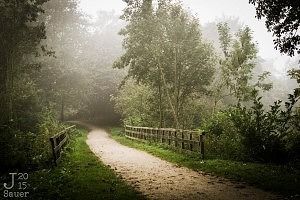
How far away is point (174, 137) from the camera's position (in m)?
18.8

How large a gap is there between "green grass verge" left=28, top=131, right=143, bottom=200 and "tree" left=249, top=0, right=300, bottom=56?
7.48 metres

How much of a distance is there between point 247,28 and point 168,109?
33.7 feet

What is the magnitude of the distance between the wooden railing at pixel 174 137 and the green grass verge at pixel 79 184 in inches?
184

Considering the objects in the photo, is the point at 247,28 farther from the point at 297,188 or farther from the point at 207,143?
the point at 297,188

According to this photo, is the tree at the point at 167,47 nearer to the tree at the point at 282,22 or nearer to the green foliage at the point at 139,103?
the green foliage at the point at 139,103

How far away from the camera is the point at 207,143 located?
16719 millimetres

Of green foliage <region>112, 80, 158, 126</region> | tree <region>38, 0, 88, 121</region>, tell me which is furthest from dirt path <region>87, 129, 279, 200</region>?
tree <region>38, 0, 88, 121</region>

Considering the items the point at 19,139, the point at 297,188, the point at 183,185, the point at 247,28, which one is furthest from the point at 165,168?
the point at 247,28

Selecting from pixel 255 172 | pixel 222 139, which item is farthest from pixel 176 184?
pixel 222 139

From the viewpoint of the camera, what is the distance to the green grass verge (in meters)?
8.91

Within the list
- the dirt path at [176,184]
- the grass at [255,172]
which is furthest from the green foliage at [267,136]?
the dirt path at [176,184]

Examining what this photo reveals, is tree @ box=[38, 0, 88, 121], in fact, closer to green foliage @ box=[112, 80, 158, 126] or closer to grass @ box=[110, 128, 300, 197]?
green foliage @ box=[112, 80, 158, 126]

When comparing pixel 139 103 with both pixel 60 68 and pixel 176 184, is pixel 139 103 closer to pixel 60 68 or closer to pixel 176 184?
pixel 60 68

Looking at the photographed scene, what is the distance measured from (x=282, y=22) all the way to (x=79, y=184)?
29.0 ft
